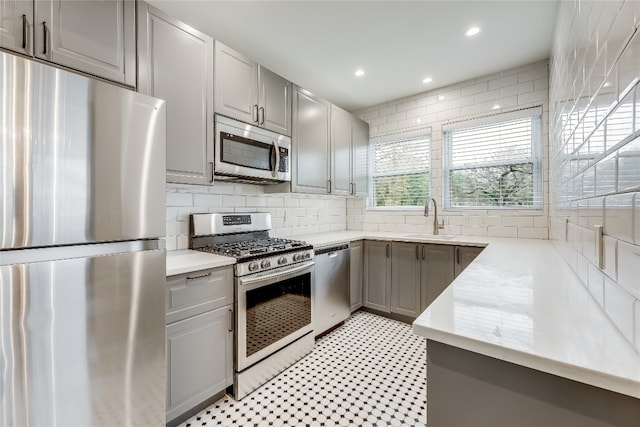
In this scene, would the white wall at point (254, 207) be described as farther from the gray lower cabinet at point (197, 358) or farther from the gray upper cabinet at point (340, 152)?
the gray lower cabinet at point (197, 358)

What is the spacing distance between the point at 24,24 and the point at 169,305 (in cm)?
141

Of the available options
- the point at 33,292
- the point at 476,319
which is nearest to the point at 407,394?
the point at 476,319

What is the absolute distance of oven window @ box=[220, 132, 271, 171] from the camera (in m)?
2.08

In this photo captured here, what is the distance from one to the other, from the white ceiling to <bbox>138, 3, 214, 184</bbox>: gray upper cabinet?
33 centimetres

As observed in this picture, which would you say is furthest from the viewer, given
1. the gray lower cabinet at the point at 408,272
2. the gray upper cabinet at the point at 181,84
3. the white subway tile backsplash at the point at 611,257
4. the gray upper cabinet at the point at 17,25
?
the gray lower cabinet at the point at 408,272

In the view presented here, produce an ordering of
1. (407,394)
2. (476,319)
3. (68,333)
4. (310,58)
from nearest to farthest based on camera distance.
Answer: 1. (476,319)
2. (68,333)
3. (407,394)
4. (310,58)

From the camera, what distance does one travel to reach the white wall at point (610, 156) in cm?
56

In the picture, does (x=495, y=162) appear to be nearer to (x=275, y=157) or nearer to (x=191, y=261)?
(x=275, y=157)

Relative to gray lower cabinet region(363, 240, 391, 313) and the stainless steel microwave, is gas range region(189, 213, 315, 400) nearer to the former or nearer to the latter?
the stainless steel microwave

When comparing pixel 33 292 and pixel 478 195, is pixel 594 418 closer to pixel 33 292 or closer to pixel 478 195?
pixel 33 292

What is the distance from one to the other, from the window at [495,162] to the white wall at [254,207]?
149 centimetres

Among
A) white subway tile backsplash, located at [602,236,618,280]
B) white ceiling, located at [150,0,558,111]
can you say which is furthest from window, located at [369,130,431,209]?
white subway tile backsplash, located at [602,236,618,280]

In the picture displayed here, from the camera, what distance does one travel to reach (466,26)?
2.17 metres

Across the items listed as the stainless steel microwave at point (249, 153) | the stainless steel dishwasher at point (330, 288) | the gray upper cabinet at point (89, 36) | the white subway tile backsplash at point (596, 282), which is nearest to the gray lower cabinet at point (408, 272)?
the stainless steel dishwasher at point (330, 288)
